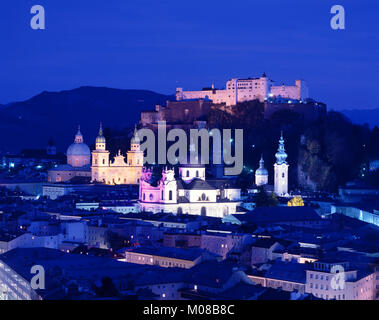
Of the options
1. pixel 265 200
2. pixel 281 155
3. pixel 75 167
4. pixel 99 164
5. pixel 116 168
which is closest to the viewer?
pixel 265 200

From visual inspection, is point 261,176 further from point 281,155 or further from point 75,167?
point 75,167

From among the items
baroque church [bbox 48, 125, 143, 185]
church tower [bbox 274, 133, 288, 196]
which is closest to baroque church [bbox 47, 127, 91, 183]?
baroque church [bbox 48, 125, 143, 185]

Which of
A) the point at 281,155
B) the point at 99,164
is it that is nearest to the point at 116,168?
the point at 99,164

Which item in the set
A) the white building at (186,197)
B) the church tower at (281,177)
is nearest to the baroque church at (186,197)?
the white building at (186,197)

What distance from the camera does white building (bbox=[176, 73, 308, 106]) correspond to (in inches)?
2393

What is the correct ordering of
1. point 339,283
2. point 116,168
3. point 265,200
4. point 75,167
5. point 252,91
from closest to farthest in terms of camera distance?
point 339,283
point 265,200
point 116,168
point 75,167
point 252,91

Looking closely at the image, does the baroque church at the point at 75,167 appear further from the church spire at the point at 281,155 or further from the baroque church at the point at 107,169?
the church spire at the point at 281,155

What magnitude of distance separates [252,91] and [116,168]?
8.62 m

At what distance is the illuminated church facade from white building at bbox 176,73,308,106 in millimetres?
6718

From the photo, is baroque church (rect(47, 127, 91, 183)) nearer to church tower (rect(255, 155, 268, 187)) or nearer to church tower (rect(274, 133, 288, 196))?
church tower (rect(255, 155, 268, 187))

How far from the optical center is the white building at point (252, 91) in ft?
199

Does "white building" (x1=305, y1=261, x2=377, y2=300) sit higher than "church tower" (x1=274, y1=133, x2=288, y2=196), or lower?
lower

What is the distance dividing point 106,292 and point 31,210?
63.4 ft

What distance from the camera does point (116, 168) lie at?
57000mm
